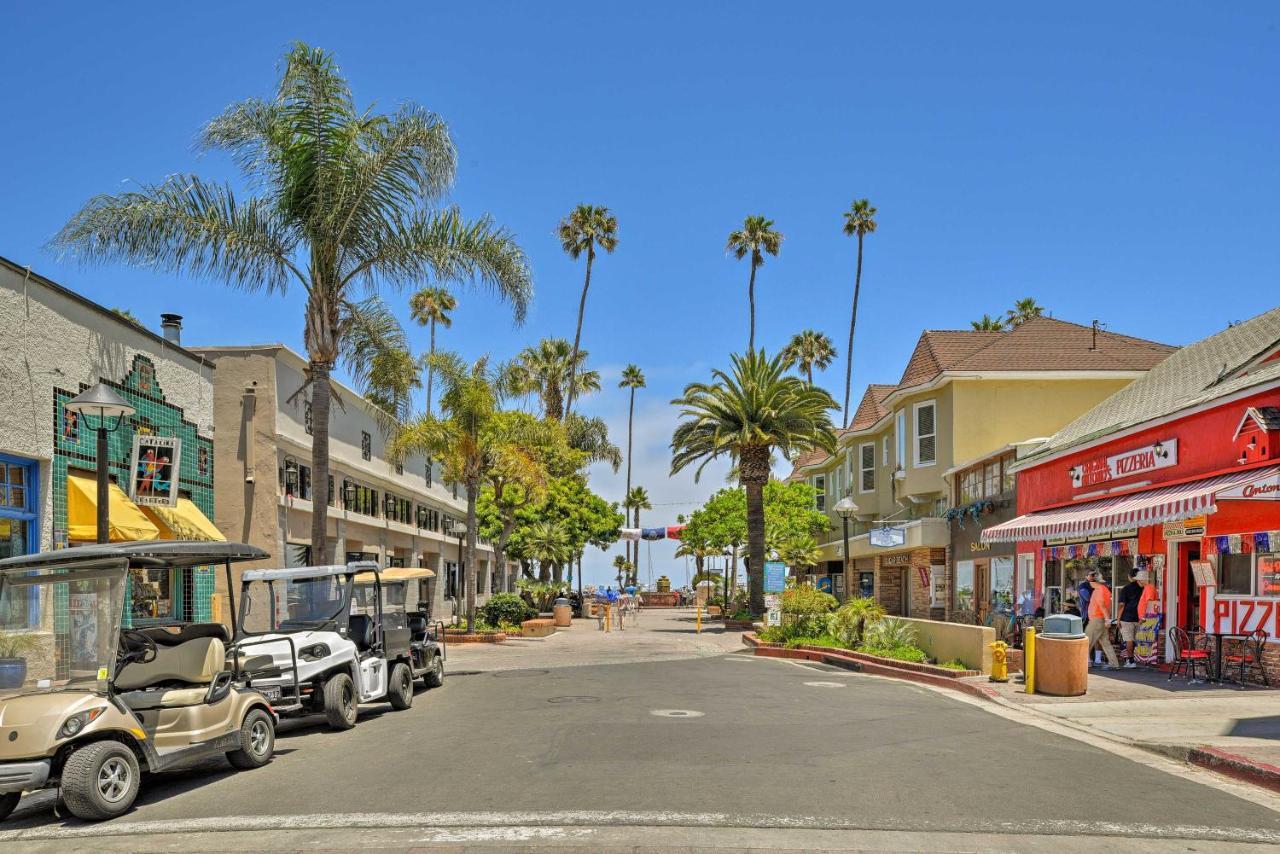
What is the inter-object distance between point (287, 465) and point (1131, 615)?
828 inches

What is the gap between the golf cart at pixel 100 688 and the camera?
816 centimetres

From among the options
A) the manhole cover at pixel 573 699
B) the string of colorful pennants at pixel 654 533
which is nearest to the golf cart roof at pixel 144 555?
the manhole cover at pixel 573 699

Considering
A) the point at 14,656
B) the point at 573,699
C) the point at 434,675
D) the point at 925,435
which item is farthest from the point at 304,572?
the point at 925,435

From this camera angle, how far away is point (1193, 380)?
2158 centimetres

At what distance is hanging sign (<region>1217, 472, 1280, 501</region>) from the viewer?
15.0 metres

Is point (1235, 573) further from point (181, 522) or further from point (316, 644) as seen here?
point (181, 522)

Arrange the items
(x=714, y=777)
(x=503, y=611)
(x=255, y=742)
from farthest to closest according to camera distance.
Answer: (x=503, y=611)
(x=255, y=742)
(x=714, y=777)

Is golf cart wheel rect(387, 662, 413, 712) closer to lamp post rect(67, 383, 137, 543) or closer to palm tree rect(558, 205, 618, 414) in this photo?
lamp post rect(67, 383, 137, 543)

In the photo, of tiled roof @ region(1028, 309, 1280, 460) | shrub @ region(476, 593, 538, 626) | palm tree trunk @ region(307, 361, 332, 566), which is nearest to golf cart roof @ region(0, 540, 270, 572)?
palm tree trunk @ region(307, 361, 332, 566)

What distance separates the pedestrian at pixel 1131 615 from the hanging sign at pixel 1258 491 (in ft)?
14.0

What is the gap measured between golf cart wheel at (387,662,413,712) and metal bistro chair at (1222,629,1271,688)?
12554mm

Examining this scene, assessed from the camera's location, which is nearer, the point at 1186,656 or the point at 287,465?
the point at 1186,656

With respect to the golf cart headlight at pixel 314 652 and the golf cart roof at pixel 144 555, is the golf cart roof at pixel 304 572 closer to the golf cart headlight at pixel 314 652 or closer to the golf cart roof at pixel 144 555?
the golf cart headlight at pixel 314 652

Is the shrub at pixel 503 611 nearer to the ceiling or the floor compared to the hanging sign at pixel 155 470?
nearer to the floor
